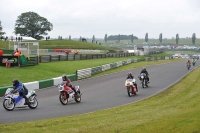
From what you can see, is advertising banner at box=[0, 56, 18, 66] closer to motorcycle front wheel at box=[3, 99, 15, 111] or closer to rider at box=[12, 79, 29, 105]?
rider at box=[12, 79, 29, 105]

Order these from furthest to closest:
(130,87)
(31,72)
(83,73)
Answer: (83,73), (31,72), (130,87)

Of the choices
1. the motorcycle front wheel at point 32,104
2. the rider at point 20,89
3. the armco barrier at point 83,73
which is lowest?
the armco barrier at point 83,73

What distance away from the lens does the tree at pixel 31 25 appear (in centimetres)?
12481

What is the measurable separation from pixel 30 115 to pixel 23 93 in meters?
2.31

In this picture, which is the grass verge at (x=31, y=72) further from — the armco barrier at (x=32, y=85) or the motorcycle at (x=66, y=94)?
the motorcycle at (x=66, y=94)

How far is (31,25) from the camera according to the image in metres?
125

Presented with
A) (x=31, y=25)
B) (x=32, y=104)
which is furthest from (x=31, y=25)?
(x=32, y=104)

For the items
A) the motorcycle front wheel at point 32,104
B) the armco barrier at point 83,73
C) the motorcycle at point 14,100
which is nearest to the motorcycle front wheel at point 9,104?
the motorcycle at point 14,100

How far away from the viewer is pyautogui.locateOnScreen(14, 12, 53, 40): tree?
12481 centimetres

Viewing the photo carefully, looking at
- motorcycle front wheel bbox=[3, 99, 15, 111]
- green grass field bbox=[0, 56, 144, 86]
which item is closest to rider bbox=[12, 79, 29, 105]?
motorcycle front wheel bbox=[3, 99, 15, 111]

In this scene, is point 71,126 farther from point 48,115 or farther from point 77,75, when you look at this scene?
point 77,75

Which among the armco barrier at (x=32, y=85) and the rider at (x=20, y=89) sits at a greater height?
the rider at (x=20, y=89)

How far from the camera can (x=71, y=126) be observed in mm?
11086

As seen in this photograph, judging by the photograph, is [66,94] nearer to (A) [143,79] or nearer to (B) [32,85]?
(B) [32,85]
